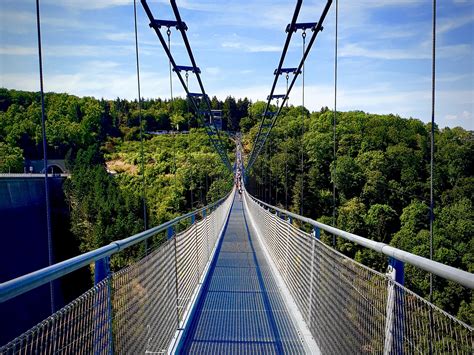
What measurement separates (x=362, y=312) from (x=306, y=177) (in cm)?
3199

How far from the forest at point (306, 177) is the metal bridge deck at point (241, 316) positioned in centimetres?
694

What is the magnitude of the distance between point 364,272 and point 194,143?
44123 mm

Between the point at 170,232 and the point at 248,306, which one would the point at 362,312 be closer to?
the point at 170,232

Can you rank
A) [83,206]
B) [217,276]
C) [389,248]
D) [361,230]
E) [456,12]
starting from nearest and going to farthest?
1. [389,248]
2. [217,276]
3. [456,12]
4. [83,206]
5. [361,230]

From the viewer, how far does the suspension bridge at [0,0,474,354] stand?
41.8 inches

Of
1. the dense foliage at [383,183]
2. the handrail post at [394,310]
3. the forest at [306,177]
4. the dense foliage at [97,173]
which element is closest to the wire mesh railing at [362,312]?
the handrail post at [394,310]

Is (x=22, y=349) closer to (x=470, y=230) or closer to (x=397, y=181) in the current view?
(x=470, y=230)

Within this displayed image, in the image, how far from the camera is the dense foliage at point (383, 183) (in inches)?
618

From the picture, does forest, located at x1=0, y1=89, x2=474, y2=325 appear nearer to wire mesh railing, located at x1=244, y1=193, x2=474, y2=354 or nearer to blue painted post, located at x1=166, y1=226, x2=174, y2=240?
wire mesh railing, located at x1=244, y1=193, x2=474, y2=354

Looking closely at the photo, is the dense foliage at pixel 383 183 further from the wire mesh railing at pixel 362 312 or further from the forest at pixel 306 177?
the wire mesh railing at pixel 362 312

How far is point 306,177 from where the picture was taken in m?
33.3

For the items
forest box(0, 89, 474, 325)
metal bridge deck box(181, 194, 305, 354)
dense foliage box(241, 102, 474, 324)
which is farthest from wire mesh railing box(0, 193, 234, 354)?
forest box(0, 89, 474, 325)

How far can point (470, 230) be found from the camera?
747 inches

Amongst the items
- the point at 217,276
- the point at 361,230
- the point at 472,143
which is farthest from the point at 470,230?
the point at 217,276
